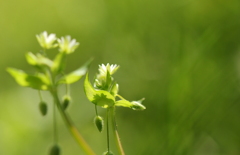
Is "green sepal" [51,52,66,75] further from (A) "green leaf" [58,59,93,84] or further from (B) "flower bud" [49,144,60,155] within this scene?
(B) "flower bud" [49,144,60,155]

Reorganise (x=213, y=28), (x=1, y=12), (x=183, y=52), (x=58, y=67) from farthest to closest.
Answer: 1. (x=1, y=12)
2. (x=213, y=28)
3. (x=183, y=52)
4. (x=58, y=67)

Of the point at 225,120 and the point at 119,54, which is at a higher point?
the point at 119,54

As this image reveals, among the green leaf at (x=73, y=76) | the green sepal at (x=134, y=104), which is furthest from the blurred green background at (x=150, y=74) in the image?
→ the green leaf at (x=73, y=76)

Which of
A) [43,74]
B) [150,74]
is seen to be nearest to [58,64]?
[43,74]

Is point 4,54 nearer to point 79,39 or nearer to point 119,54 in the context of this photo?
point 79,39

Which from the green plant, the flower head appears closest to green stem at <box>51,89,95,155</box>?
the green plant

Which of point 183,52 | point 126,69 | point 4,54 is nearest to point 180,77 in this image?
point 183,52

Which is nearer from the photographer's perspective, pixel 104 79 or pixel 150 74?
pixel 104 79

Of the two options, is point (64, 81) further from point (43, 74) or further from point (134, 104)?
point (134, 104)
